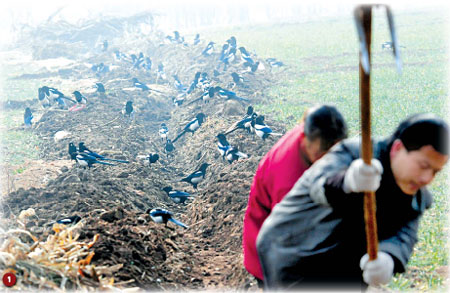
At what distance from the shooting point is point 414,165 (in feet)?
9.52

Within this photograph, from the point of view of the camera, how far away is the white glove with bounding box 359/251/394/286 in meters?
3.05

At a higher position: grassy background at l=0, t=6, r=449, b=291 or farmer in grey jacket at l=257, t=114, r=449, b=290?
farmer in grey jacket at l=257, t=114, r=449, b=290

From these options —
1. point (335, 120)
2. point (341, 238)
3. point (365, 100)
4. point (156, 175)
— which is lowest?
point (156, 175)

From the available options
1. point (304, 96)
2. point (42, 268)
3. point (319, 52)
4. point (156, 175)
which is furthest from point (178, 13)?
point (42, 268)

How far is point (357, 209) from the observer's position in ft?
10.0

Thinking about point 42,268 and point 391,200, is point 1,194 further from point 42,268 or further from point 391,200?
point 391,200

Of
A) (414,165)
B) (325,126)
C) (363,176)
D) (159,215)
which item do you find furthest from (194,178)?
(363,176)

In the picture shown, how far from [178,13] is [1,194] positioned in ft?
166

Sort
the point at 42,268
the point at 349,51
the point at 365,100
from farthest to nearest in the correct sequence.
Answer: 1. the point at 349,51
2. the point at 42,268
3. the point at 365,100

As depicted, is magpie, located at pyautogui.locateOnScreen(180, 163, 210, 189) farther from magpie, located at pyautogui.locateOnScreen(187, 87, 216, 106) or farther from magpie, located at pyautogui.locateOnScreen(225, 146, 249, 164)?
magpie, located at pyautogui.locateOnScreen(187, 87, 216, 106)

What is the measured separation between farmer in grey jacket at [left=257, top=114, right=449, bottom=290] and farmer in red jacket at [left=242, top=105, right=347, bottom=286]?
175 millimetres

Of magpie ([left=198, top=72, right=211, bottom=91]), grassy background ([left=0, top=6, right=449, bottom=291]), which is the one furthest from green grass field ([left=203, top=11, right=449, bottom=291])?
magpie ([left=198, top=72, right=211, bottom=91])

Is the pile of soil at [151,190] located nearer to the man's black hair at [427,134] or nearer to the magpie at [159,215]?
the magpie at [159,215]

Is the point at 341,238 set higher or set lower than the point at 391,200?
lower
